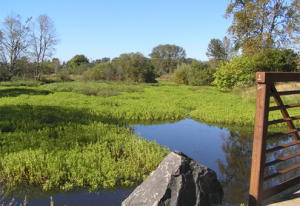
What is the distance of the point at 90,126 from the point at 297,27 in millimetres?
25227

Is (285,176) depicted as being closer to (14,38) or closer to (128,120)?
(128,120)

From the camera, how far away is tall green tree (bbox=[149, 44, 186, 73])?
8454 cm

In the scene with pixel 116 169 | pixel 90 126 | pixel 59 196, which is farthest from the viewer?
pixel 90 126

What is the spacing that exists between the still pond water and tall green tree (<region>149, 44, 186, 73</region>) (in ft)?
241

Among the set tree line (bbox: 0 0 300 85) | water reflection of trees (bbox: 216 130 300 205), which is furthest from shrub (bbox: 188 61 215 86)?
water reflection of trees (bbox: 216 130 300 205)

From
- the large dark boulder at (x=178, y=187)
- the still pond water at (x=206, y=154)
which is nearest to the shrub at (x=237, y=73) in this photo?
the still pond water at (x=206, y=154)

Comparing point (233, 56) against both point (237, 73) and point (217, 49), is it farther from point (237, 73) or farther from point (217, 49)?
point (217, 49)

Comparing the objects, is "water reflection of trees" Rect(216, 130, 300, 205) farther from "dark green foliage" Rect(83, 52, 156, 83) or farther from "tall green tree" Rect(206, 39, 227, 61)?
"tall green tree" Rect(206, 39, 227, 61)

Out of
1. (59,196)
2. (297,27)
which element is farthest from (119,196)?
(297,27)

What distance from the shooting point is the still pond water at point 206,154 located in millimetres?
4619

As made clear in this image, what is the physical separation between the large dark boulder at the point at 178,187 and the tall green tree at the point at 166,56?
8106 centimetres

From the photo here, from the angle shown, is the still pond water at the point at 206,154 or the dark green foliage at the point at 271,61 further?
the dark green foliage at the point at 271,61

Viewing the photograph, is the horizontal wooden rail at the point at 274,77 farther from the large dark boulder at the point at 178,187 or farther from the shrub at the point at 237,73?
the shrub at the point at 237,73

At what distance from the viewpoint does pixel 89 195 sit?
4715mm
